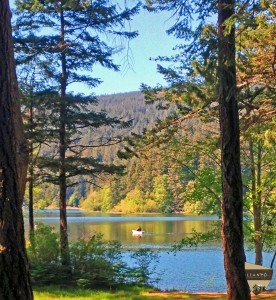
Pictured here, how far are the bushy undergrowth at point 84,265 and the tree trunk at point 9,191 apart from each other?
7.99 m

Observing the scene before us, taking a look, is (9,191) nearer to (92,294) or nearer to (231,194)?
(231,194)

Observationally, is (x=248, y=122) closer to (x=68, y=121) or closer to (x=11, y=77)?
(x=11, y=77)

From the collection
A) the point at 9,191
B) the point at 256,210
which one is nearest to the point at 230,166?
the point at 9,191

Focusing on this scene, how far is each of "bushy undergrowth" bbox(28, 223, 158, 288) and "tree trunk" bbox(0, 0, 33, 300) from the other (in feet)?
26.2

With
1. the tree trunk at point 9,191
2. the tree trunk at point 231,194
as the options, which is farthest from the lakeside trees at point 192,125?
the tree trunk at point 9,191

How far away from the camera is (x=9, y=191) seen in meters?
2.93

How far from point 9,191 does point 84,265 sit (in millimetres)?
8673

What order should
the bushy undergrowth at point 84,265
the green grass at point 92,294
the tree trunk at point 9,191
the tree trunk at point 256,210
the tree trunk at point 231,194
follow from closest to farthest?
the tree trunk at point 9,191 → the tree trunk at point 231,194 → the green grass at point 92,294 → the bushy undergrowth at point 84,265 → the tree trunk at point 256,210

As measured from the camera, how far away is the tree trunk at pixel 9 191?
111 inches

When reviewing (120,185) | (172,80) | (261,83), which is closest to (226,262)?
(261,83)

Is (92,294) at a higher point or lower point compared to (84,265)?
lower

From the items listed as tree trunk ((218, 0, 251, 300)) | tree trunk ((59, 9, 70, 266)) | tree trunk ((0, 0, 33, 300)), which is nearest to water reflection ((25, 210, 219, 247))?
tree trunk ((59, 9, 70, 266))

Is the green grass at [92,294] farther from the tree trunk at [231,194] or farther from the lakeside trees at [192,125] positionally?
the tree trunk at [231,194]

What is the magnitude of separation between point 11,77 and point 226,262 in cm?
349
